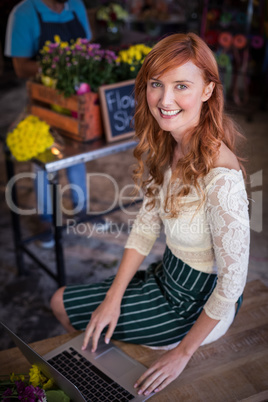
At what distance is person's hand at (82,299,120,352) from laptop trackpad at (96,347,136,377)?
0.04m

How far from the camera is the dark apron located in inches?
118

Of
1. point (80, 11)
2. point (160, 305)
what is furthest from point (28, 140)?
point (80, 11)

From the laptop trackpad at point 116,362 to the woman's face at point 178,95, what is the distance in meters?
0.75

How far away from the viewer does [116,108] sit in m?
2.44

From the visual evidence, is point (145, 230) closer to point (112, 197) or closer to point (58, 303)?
point (58, 303)

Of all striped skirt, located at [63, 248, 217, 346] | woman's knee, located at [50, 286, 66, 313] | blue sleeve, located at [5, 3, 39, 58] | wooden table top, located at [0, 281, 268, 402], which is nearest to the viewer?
wooden table top, located at [0, 281, 268, 402]

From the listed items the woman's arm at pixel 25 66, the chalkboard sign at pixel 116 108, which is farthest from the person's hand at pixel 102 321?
the woman's arm at pixel 25 66

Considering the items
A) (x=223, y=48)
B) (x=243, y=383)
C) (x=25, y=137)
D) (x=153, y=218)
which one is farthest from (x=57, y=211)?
(x=223, y=48)

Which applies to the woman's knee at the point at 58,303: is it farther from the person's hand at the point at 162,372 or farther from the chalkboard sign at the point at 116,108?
the chalkboard sign at the point at 116,108

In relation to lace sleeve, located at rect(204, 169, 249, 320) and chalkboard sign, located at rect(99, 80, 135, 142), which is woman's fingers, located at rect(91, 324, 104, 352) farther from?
chalkboard sign, located at rect(99, 80, 135, 142)

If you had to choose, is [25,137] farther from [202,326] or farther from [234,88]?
[234,88]

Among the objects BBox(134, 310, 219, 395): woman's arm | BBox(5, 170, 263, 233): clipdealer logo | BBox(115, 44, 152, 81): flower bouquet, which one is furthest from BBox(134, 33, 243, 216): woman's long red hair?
BBox(115, 44, 152, 81): flower bouquet

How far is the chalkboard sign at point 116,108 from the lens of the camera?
7.81 ft

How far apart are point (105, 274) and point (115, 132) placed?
0.97m
